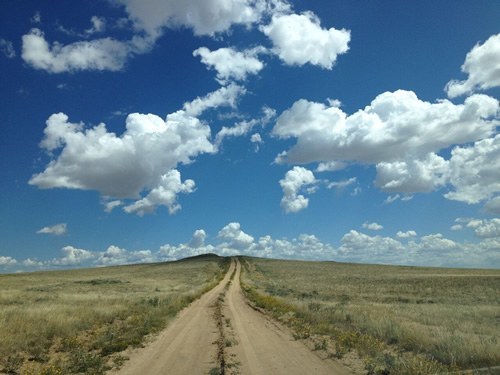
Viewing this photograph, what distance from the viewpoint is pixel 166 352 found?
47.1 feet

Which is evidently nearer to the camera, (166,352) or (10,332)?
(166,352)

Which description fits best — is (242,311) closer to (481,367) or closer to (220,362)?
(220,362)

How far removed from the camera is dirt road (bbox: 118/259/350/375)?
11977 mm

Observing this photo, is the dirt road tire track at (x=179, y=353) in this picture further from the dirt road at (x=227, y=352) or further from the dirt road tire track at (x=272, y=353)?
the dirt road tire track at (x=272, y=353)

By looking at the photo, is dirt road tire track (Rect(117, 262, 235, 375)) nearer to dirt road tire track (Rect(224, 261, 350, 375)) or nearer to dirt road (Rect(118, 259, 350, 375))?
dirt road (Rect(118, 259, 350, 375))

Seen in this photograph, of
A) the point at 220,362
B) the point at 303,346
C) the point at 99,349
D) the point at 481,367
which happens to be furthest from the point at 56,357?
the point at 481,367

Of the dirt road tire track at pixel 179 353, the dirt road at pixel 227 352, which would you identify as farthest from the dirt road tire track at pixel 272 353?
the dirt road tire track at pixel 179 353

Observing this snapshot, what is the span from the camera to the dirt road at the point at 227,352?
39.3ft

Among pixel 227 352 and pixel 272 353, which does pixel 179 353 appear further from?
pixel 272 353

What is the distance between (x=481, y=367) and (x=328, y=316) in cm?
1122

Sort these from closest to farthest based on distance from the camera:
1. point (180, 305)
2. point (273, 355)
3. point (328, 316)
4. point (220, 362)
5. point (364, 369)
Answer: point (364, 369)
point (220, 362)
point (273, 355)
point (328, 316)
point (180, 305)

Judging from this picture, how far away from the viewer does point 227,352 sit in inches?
559

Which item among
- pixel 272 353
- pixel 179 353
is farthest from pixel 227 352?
pixel 179 353

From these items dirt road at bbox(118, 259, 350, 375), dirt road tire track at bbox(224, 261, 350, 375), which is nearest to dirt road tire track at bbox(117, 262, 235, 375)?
dirt road at bbox(118, 259, 350, 375)
